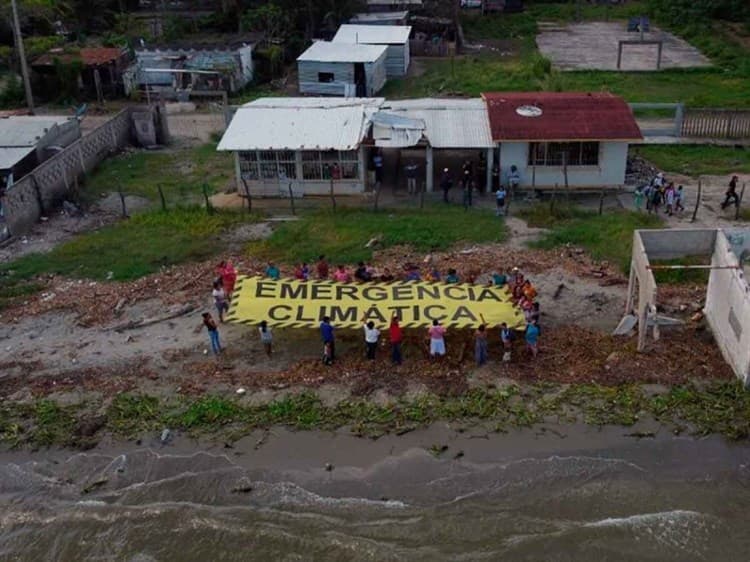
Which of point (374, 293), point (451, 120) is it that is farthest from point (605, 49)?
point (374, 293)

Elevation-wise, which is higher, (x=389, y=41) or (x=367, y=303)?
(x=389, y=41)

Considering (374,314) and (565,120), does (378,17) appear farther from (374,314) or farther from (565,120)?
(374,314)

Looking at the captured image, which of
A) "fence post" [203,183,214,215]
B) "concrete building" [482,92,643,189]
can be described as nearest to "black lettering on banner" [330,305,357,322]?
"fence post" [203,183,214,215]

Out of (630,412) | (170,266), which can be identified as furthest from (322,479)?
(170,266)

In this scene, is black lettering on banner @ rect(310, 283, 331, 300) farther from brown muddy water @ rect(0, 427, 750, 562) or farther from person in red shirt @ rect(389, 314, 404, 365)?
brown muddy water @ rect(0, 427, 750, 562)

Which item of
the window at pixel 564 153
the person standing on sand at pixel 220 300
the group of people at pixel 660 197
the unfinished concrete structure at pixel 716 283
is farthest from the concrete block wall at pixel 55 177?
the group of people at pixel 660 197

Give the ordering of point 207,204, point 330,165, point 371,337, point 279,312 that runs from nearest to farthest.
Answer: point 371,337
point 279,312
point 207,204
point 330,165
